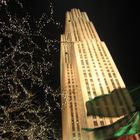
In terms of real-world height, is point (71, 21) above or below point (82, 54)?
above

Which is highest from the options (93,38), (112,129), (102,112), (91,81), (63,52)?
(63,52)

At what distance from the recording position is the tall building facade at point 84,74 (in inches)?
1904

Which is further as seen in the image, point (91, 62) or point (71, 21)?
point (71, 21)

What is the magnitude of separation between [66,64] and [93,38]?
1816 centimetres

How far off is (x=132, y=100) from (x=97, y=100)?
3.24ft

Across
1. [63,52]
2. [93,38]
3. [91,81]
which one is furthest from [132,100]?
[63,52]

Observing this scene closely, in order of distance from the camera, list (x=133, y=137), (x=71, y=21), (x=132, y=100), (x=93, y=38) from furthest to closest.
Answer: (x=71, y=21) < (x=93, y=38) < (x=133, y=137) < (x=132, y=100)

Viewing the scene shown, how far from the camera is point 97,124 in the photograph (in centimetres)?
4056

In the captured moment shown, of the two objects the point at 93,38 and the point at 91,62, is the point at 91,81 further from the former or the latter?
the point at 93,38

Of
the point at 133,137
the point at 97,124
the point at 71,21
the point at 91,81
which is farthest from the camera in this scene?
the point at 71,21

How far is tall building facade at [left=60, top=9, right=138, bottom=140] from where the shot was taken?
159 feet

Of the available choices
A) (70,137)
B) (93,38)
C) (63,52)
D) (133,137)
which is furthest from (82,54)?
(133,137)

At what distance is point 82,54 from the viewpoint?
60406 mm

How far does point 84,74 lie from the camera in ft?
178
